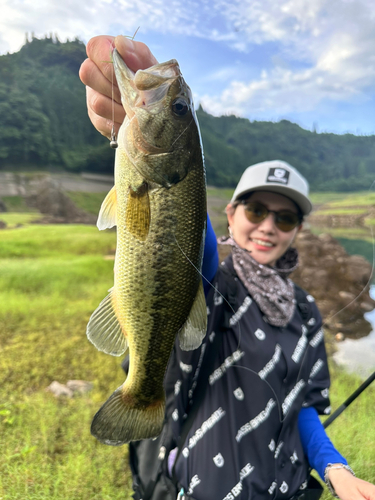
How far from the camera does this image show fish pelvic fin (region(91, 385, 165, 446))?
3.22 feet

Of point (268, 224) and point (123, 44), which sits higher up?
point (123, 44)

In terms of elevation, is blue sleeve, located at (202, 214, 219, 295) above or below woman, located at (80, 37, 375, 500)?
above

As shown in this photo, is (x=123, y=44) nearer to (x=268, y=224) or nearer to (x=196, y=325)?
A: (x=196, y=325)

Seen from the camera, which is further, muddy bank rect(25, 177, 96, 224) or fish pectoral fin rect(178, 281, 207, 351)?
muddy bank rect(25, 177, 96, 224)

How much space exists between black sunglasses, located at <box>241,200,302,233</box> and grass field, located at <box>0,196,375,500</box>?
2425 millimetres

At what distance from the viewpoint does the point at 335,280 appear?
6539mm

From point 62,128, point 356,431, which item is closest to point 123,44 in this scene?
point 356,431

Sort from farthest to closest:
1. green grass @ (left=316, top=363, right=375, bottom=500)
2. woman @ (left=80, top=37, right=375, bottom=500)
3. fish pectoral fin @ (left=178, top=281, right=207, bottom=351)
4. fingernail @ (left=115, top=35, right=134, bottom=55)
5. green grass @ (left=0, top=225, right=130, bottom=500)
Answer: green grass @ (left=316, top=363, right=375, bottom=500), green grass @ (left=0, top=225, right=130, bottom=500), woman @ (left=80, top=37, right=375, bottom=500), fish pectoral fin @ (left=178, top=281, right=207, bottom=351), fingernail @ (left=115, top=35, right=134, bottom=55)

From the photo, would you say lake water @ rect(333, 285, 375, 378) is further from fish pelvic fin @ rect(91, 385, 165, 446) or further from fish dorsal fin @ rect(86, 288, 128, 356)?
fish dorsal fin @ rect(86, 288, 128, 356)

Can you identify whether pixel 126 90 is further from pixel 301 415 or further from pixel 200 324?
pixel 301 415

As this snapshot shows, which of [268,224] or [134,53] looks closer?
[134,53]

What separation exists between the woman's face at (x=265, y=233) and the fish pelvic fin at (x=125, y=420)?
1.07 meters

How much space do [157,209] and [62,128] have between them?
297 inches

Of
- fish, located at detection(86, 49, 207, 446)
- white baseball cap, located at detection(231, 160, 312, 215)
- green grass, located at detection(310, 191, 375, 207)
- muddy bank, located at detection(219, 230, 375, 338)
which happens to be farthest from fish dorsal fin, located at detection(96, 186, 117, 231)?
muddy bank, located at detection(219, 230, 375, 338)
